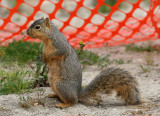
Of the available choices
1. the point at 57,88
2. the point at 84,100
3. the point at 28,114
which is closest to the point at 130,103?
the point at 84,100

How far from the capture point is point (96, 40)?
765 centimetres

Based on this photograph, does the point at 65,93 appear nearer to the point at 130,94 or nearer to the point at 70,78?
the point at 70,78

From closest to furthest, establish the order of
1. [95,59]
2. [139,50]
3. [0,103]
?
[0,103], [95,59], [139,50]

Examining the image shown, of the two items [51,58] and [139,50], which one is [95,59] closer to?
[139,50]

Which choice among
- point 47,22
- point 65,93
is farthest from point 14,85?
point 47,22

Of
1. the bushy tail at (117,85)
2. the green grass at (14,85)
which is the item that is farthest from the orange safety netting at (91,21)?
the bushy tail at (117,85)

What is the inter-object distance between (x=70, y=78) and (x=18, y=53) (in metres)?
2.30

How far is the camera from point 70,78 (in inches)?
158

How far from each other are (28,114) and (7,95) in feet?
2.20

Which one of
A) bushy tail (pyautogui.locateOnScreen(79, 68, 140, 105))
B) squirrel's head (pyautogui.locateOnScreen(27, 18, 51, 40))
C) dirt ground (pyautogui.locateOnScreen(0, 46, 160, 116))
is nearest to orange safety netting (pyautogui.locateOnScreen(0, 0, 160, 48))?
dirt ground (pyautogui.locateOnScreen(0, 46, 160, 116))

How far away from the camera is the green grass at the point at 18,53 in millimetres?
5992

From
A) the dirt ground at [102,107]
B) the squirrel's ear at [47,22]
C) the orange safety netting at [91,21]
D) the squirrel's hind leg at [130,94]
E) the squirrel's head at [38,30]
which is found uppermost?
the orange safety netting at [91,21]

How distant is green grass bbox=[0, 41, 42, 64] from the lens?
19.7 ft

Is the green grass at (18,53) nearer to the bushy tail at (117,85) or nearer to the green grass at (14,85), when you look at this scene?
the green grass at (14,85)
